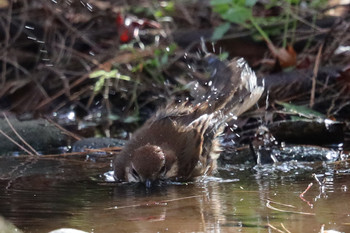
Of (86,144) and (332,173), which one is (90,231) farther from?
(86,144)

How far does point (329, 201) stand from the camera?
12.6 ft

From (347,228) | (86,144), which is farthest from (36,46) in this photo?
(347,228)

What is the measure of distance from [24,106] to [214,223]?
4877 mm

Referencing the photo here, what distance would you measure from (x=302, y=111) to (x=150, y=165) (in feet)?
6.48

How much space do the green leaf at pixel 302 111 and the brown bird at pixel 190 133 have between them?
73cm

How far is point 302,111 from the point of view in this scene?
6301mm

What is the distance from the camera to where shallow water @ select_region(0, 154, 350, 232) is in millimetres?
3355

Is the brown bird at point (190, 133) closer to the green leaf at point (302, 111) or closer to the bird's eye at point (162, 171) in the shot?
the bird's eye at point (162, 171)

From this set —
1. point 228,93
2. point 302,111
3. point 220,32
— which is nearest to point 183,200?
point 228,93

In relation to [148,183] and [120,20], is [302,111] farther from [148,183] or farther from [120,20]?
[120,20]

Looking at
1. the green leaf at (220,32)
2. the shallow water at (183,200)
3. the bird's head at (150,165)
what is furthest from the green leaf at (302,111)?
the bird's head at (150,165)

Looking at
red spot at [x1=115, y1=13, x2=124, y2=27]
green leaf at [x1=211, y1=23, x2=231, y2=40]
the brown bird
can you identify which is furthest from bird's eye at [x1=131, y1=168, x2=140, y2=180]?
red spot at [x1=115, y1=13, x2=124, y2=27]

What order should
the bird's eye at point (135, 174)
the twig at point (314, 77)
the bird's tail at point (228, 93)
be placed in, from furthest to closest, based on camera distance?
the twig at point (314, 77), the bird's tail at point (228, 93), the bird's eye at point (135, 174)

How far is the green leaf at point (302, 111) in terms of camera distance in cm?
627
